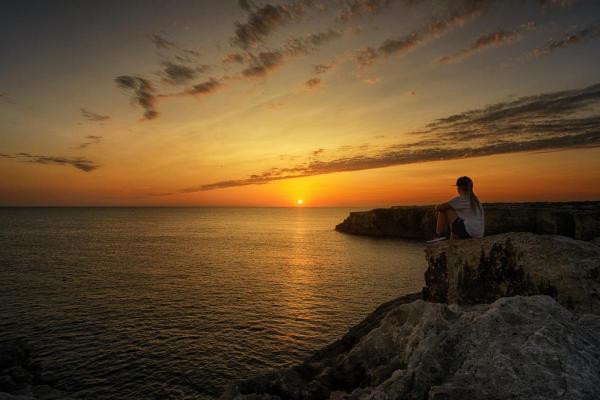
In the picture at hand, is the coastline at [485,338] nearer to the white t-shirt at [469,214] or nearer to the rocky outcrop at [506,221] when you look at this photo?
the white t-shirt at [469,214]

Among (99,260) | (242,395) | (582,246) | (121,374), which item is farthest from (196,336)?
(99,260)

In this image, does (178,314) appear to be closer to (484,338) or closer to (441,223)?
(441,223)

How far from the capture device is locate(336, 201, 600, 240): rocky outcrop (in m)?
47.9

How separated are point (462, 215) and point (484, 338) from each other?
21.9 ft

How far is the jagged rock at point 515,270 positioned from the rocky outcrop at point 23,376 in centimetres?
1829

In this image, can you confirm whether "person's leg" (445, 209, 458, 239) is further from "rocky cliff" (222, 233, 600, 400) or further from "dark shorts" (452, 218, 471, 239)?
"rocky cliff" (222, 233, 600, 400)

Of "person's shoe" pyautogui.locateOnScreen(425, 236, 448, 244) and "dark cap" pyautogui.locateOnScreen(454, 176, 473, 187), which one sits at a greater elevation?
"dark cap" pyautogui.locateOnScreen(454, 176, 473, 187)

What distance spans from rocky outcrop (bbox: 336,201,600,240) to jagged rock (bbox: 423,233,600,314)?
135 feet

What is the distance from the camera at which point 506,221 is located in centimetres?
6359

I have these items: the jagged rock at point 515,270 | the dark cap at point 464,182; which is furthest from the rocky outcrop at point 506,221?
the dark cap at point 464,182

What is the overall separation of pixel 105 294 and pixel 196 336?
1653 cm

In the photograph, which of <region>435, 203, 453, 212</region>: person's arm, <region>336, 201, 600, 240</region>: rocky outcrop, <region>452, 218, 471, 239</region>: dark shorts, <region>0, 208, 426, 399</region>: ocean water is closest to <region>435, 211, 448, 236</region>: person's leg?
<region>452, 218, 471, 239</region>: dark shorts

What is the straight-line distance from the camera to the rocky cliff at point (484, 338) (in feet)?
18.6

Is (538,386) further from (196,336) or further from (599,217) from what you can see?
(599,217)
